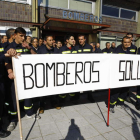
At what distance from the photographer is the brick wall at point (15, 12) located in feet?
21.4

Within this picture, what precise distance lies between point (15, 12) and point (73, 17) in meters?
3.34

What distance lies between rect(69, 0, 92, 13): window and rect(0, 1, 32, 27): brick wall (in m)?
2.84

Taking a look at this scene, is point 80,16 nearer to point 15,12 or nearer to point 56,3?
point 56,3

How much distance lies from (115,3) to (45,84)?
993 centimetres

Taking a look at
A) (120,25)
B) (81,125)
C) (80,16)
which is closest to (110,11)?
(120,25)

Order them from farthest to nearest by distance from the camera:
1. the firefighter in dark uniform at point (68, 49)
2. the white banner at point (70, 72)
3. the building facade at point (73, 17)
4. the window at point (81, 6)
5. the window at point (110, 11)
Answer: the window at point (110, 11)
the window at point (81, 6)
the building facade at point (73, 17)
the firefighter in dark uniform at point (68, 49)
the white banner at point (70, 72)

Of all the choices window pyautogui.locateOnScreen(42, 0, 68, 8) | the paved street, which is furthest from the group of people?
window pyautogui.locateOnScreen(42, 0, 68, 8)

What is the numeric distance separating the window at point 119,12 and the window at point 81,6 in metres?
1.27

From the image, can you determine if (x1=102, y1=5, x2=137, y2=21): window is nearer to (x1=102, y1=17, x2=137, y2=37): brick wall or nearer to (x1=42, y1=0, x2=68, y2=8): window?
(x1=102, y1=17, x2=137, y2=37): brick wall

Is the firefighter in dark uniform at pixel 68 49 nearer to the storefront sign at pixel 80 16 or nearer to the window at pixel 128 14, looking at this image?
the storefront sign at pixel 80 16

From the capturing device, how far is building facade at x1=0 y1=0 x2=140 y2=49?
6719mm

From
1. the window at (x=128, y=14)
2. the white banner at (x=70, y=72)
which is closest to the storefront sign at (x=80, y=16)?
the window at (x=128, y=14)

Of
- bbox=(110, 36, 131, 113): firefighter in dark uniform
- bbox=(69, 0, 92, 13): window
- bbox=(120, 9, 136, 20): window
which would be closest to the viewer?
bbox=(110, 36, 131, 113): firefighter in dark uniform

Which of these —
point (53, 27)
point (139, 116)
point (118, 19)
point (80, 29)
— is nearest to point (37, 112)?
point (139, 116)
